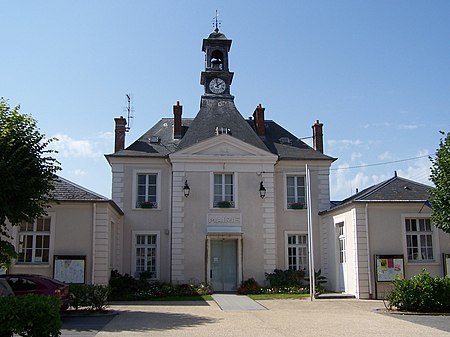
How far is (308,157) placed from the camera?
24.8 m

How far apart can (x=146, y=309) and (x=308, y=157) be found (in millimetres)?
11443

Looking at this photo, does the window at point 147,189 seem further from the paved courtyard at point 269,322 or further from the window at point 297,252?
the paved courtyard at point 269,322

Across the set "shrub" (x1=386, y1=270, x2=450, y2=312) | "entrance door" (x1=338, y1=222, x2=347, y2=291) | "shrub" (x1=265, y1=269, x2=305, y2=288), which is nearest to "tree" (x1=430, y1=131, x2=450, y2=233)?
"shrub" (x1=386, y1=270, x2=450, y2=312)

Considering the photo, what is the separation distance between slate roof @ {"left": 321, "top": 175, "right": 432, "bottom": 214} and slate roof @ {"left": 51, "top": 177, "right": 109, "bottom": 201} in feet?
30.6

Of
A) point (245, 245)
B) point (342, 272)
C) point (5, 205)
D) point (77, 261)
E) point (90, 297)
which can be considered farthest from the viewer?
point (245, 245)

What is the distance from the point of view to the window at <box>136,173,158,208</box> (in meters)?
24.2

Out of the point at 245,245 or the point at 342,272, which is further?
the point at 245,245

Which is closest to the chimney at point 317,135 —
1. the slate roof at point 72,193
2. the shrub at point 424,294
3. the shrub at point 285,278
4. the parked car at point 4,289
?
the shrub at point 285,278

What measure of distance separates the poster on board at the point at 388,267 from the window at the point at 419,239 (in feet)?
2.73

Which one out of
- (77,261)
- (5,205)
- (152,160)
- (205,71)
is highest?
(205,71)

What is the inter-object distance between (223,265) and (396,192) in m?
7.79

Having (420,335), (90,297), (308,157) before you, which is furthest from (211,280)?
(420,335)

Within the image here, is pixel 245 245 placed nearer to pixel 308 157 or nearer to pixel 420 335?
pixel 308 157

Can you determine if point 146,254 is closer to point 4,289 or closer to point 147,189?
point 147,189
